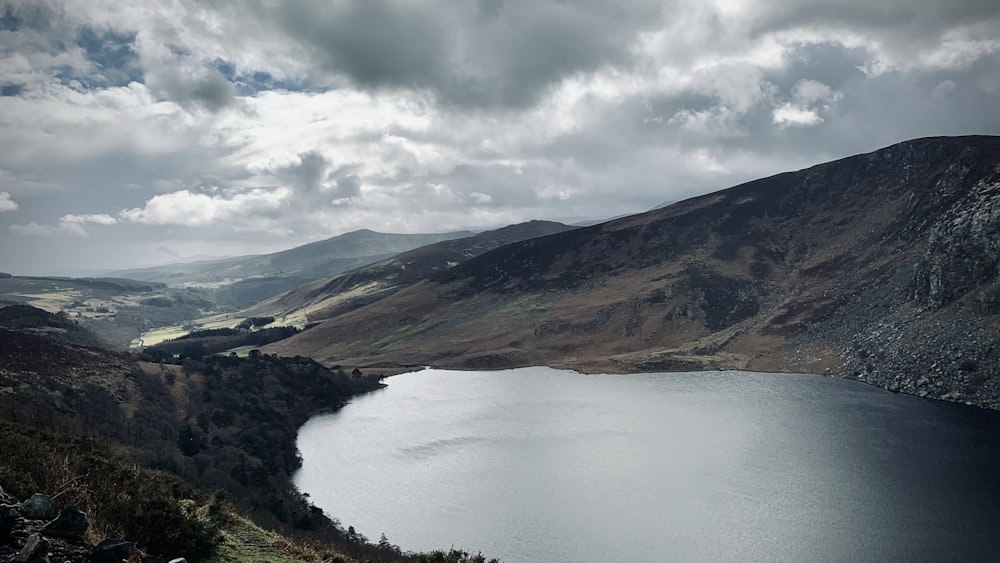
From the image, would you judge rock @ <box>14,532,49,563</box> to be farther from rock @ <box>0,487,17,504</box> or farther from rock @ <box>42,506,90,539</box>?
rock @ <box>0,487,17,504</box>

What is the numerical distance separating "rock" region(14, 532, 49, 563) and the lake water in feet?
140

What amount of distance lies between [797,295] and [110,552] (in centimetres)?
15104

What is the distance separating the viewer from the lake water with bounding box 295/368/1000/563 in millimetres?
49438

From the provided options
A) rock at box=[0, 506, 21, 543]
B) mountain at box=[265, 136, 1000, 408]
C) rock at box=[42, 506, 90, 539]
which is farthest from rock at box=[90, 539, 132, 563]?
mountain at box=[265, 136, 1000, 408]

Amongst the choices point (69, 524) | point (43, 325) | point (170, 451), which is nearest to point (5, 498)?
point (69, 524)

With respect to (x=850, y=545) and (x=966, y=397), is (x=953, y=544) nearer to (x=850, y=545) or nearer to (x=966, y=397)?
(x=850, y=545)

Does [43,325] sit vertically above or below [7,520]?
below

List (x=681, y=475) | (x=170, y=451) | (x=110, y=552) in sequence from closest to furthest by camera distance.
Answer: (x=110, y=552) → (x=681, y=475) → (x=170, y=451)

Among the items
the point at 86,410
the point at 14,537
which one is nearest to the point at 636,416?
the point at 86,410

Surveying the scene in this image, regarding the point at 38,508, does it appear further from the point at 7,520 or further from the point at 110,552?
the point at 110,552

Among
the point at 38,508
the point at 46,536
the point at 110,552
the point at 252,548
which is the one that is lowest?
the point at 252,548

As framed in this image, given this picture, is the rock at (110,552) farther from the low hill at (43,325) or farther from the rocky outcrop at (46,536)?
the low hill at (43,325)

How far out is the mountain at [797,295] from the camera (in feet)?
316

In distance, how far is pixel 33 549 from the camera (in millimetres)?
13039
